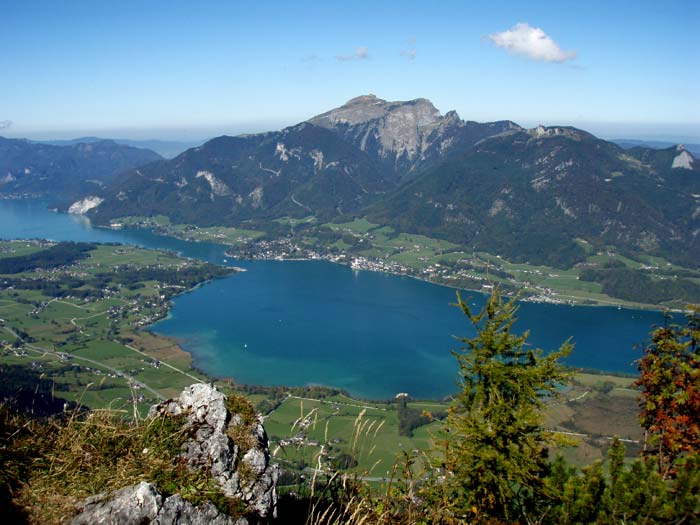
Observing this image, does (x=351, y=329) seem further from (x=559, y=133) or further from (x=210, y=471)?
(x=559, y=133)

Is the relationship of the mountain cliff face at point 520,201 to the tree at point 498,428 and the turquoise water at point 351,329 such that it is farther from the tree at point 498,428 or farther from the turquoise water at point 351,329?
the tree at point 498,428

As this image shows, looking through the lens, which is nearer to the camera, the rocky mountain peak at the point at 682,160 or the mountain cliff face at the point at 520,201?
the mountain cliff face at the point at 520,201

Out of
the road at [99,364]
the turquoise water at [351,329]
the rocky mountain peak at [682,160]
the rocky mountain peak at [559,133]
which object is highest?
the rocky mountain peak at [559,133]

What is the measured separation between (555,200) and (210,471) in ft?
533

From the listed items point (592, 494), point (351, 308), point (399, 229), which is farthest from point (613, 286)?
point (592, 494)

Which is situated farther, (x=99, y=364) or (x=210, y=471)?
(x=99, y=364)

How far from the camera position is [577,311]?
87.8 m

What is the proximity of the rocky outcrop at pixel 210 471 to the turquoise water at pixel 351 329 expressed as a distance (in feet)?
142

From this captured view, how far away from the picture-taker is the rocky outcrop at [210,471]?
3.71 metres

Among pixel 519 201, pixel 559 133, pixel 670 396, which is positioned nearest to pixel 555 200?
pixel 519 201

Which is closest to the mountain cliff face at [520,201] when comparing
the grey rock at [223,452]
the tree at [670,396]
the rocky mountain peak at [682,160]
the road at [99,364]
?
the rocky mountain peak at [682,160]

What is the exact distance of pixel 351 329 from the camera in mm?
74562

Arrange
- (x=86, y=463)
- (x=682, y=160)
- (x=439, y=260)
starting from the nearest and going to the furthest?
(x=86, y=463) → (x=439, y=260) → (x=682, y=160)

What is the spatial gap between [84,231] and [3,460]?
567 ft
